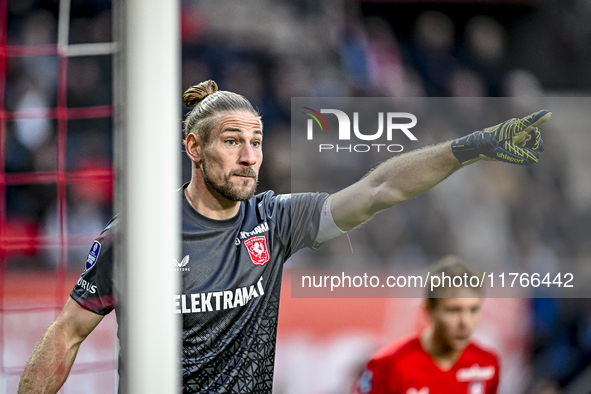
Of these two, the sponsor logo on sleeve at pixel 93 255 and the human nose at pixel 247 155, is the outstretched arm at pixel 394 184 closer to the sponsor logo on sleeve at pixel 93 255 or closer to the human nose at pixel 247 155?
the human nose at pixel 247 155

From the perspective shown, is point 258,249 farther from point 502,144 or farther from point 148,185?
point 148,185

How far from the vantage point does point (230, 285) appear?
1.70 metres

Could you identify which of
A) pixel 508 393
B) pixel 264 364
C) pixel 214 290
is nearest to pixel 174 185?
pixel 214 290

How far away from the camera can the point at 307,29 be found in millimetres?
2865

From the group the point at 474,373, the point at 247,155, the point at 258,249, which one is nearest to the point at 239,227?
the point at 258,249

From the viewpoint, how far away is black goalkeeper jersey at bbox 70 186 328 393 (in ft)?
5.25

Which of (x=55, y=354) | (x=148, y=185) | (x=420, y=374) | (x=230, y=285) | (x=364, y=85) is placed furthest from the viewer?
(x=364, y=85)

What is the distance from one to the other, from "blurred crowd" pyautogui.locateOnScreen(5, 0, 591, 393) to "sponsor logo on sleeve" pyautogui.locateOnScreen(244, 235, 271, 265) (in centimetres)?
33

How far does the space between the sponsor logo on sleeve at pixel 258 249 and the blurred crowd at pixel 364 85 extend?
33 cm

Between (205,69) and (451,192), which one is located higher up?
(205,69)

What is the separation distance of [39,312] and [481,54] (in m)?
2.57

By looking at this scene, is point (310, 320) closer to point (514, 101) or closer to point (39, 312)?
point (39, 312)

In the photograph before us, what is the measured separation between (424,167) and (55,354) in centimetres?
123

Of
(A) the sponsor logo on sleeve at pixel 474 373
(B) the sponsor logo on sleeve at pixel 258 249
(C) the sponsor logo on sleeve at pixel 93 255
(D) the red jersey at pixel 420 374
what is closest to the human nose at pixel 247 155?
(B) the sponsor logo on sleeve at pixel 258 249
